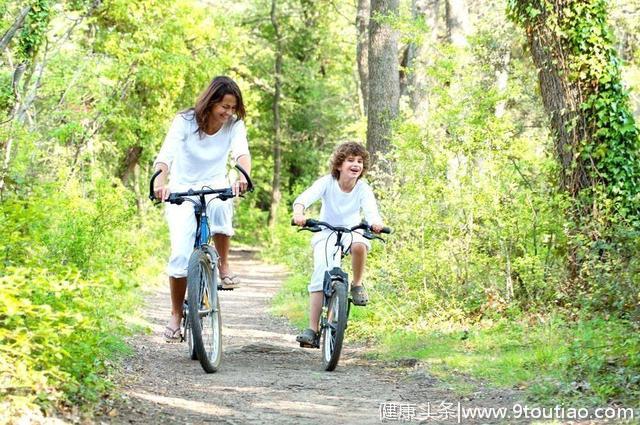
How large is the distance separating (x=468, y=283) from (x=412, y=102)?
11.1m

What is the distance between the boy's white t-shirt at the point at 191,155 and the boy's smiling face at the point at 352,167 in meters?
1.16

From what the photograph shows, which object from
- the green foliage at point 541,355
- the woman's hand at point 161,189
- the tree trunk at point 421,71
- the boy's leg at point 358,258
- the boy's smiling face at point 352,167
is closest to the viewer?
the green foliage at point 541,355

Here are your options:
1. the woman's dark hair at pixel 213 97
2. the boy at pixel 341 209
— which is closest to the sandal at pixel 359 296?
the boy at pixel 341 209

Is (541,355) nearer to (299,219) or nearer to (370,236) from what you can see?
(370,236)

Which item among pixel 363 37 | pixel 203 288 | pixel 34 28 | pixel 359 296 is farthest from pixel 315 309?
pixel 363 37

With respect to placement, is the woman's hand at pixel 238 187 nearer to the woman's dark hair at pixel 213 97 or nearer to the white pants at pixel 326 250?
the woman's dark hair at pixel 213 97

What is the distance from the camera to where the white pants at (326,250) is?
28.3 feet

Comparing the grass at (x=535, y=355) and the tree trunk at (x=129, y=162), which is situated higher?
the tree trunk at (x=129, y=162)

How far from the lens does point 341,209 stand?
8805 millimetres

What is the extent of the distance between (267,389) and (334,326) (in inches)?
51.5

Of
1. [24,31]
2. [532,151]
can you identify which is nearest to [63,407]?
[532,151]

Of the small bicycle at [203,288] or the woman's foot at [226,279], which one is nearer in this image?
the small bicycle at [203,288]

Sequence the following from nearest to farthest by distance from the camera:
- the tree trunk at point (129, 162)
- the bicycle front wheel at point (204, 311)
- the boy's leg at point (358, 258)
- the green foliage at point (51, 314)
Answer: the green foliage at point (51, 314) < the bicycle front wheel at point (204, 311) < the boy's leg at point (358, 258) < the tree trunk at point (129, 162)

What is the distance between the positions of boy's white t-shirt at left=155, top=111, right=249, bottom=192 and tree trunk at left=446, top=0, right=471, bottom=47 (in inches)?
489
